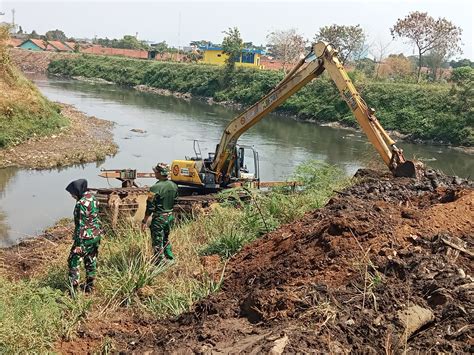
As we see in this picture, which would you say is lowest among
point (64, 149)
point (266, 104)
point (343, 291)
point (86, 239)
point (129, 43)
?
point (64, 149)

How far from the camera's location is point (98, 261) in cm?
776

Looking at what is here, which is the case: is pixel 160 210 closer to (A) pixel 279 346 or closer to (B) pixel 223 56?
(A) pixel 279 346

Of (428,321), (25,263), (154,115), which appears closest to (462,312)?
(428,321)

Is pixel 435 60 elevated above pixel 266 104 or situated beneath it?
elevated above

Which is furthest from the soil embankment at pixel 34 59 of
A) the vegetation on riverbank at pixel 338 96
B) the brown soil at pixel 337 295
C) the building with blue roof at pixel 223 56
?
the brown soil at pixel 337 295

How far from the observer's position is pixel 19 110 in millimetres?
24969

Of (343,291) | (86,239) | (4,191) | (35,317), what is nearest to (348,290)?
(343,291)

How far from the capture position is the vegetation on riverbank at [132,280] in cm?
548

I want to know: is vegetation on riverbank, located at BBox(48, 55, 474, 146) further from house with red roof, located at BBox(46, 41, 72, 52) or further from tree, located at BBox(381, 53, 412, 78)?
house with red roof, located at BBox(46, 41, 72, 52)

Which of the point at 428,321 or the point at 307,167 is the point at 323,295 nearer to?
the point at 428,321

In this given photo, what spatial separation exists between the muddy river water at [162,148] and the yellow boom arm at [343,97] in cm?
524

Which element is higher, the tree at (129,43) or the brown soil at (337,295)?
the tree at (129,43)

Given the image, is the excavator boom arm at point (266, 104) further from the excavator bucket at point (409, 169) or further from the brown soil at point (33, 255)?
the brown soil at point (33, 255)

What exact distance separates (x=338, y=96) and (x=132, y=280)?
39.0 meters
